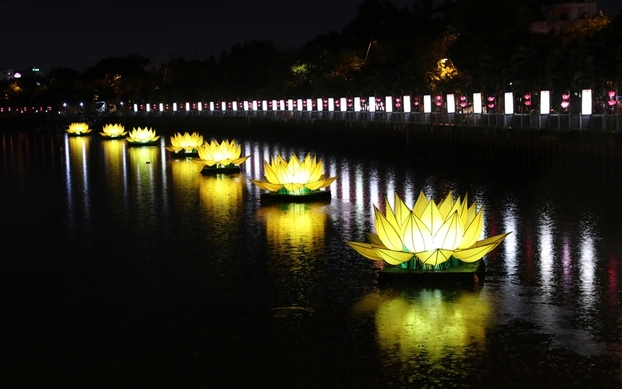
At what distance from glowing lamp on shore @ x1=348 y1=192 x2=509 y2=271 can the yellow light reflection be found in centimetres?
45

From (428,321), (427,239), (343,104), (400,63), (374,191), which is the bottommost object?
(428,321)

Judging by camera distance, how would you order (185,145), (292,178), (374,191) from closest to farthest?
(292,178)
(374,191)
(185,145)

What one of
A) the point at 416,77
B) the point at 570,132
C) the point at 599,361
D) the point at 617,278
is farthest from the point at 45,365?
the point at 416,77

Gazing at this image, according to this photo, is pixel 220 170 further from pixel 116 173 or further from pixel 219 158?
pixel 116 173

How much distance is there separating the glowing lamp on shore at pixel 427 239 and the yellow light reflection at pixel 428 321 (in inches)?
17.9

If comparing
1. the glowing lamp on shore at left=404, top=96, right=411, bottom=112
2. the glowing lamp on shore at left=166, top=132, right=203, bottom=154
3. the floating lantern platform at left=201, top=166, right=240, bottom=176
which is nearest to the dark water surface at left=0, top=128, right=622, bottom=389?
the floating lantern platform at left=201, top=166, right=240, bottom=176

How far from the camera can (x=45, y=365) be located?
744cm

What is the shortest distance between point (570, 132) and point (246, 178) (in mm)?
10341

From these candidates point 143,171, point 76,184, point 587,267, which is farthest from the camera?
point 143,171

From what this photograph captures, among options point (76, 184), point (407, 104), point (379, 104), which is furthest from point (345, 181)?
point (379, 104)

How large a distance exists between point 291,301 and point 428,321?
162 centimetres

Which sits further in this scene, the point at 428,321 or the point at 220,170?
the point at 220,170

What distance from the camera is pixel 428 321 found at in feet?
27.6

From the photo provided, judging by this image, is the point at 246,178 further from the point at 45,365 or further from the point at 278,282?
the point at 45,365
